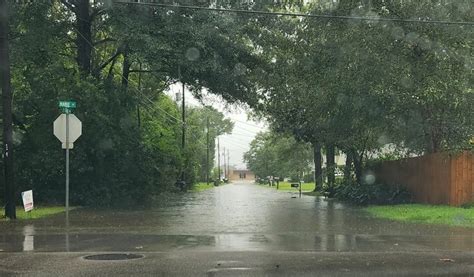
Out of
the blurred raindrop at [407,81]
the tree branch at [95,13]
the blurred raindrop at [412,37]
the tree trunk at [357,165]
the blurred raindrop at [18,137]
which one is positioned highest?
the tree branch at [95,13]

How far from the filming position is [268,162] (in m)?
117

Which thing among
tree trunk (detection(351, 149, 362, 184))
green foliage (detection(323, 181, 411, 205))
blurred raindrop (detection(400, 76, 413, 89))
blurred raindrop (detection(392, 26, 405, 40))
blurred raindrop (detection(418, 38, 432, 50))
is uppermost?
blurred raindrop (detection(392, 26, 405, 40))

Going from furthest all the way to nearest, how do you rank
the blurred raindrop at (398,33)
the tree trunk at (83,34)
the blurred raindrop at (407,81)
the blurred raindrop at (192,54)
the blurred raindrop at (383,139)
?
the tree trunk at (83,34), the blurred raindrop at (383,139), the blurred raindrop at (192,54), the blurred raindrop at (398,33), the blurred raindrop at (407,81)

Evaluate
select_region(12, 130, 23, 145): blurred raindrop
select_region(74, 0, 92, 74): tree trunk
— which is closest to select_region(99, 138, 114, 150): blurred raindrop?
select_region(12, 130, 23, 145): blurred raindrop

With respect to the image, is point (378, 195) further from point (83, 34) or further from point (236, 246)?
point (83, 34)

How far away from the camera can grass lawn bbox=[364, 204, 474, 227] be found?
1634cm

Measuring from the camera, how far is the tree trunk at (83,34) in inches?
1000

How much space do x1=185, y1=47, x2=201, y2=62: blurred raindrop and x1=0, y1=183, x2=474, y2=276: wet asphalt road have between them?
7.44m

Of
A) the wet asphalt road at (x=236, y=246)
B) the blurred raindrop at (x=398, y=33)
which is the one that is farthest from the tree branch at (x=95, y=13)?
the blurred raindrop at (x=398, y=33)

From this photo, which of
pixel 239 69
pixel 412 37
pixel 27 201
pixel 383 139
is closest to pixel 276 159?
pixel 383 139

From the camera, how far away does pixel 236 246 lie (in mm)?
11719

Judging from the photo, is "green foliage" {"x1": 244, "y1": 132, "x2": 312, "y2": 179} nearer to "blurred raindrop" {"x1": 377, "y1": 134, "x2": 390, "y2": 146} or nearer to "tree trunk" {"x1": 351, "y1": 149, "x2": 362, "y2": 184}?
"tree trunk" {"x1": 351, "y1": 149, "x2": 362, "y2": 184}

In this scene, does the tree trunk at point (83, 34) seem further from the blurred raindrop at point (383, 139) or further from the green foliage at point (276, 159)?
the green foliage at point (276, 159)

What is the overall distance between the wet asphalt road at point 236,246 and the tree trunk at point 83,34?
1005 centimetres
